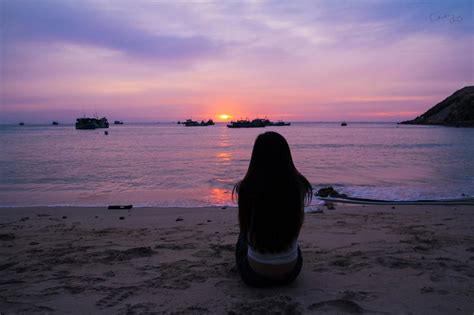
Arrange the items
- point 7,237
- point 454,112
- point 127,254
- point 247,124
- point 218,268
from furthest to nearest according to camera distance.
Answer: point 247,124 < point 454,112 < point 7,237 < point 127,254 < point 218,268

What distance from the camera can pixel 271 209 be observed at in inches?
117

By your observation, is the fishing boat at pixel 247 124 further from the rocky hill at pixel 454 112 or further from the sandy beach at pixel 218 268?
the sandy beach at pixel 218 268

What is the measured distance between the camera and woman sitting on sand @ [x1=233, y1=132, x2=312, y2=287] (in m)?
2.92

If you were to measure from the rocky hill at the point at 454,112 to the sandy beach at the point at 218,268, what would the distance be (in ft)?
273

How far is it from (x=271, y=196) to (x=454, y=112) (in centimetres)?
10268

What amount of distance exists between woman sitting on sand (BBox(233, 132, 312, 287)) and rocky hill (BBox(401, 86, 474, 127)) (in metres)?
85.4

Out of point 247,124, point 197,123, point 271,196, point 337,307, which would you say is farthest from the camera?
point 197,123

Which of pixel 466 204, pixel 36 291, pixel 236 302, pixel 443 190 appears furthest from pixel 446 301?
pixel 443 190

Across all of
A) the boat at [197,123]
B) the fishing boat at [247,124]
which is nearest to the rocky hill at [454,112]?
the fishing boat at [247,124]

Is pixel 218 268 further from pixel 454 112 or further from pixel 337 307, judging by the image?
pixel 454 112

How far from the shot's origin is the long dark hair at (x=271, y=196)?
9.55 ft

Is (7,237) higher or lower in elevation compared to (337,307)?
lower

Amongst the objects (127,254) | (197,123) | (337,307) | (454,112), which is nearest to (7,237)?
(127,254)

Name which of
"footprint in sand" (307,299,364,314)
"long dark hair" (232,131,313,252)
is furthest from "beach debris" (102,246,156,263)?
"footprint in sand" (307,299,364,314)
